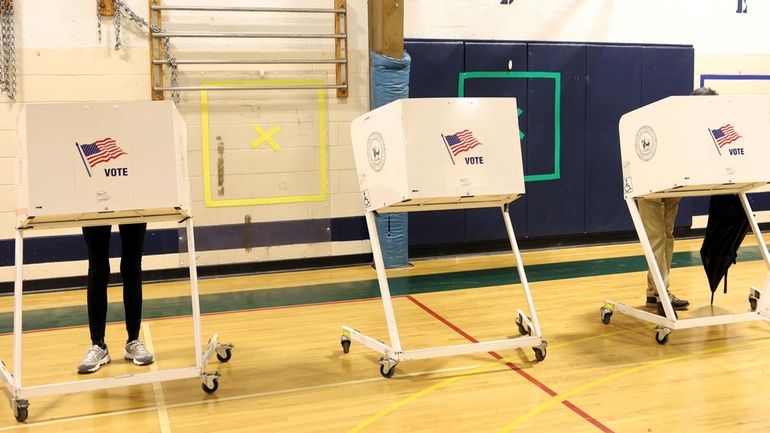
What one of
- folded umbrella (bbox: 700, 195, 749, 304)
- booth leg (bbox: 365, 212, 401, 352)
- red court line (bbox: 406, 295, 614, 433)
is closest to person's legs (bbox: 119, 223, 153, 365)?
booth leg (bbox: 365, 212, 401, 352)

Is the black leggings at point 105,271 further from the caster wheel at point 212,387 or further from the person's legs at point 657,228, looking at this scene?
the person's legs at point 657,228

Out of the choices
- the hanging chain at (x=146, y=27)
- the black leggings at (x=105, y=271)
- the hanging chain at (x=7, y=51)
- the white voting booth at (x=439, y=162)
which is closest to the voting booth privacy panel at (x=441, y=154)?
the white voting booth at (x=439, y=162)

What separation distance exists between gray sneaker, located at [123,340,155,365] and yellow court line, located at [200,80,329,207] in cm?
217

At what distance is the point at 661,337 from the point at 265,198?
3.14 metres

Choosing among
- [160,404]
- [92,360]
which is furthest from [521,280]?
[92,360]

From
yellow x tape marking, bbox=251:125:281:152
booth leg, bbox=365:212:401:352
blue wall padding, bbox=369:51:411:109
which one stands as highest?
blue wall padding, bbox=369:51:411:109

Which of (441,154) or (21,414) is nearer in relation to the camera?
(21,414)

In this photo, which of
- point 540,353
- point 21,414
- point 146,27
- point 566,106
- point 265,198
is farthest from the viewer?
point 566,106

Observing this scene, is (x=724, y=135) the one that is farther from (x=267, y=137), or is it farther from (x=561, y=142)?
(x=267, y=137)

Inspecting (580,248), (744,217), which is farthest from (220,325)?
(580,248)

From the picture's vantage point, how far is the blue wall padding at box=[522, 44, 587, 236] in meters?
6.16

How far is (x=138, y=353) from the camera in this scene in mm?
3373

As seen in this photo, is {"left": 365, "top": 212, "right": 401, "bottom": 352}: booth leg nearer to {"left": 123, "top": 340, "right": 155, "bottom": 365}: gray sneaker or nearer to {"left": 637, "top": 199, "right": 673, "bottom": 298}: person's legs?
{"left": 123, "top": 340, "right": 155, "bottom": 365}: gray sneaker

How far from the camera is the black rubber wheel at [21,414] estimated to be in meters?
2.76
